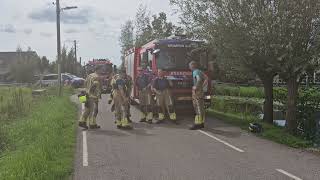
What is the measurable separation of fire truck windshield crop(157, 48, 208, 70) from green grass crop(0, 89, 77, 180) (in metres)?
3.92

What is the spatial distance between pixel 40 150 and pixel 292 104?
7.44 metres

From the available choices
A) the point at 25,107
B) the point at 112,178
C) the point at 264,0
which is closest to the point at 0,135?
the point at 112,178

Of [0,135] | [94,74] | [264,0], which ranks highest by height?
[264,0]

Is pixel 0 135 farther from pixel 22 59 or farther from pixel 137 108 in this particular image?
pixel 22 59

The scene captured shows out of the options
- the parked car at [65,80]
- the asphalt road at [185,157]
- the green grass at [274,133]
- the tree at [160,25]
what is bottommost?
the asphalt road at [185,157]

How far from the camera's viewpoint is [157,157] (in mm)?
11969

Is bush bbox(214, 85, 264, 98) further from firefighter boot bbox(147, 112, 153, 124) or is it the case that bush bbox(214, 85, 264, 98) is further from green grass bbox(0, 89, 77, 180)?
green grass bbox(0, 89, 77, 180)

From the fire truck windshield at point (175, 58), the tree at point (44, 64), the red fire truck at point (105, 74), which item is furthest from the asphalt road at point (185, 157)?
the tree at point (44, 64)

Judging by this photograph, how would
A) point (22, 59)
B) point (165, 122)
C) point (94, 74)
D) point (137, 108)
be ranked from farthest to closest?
point (22, 59), point (137, 108), point (165, 122), point (94, 74)

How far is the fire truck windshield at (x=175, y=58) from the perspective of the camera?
66.5 ft

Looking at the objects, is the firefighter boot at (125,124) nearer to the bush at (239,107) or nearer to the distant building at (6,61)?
the bush at (239,107)

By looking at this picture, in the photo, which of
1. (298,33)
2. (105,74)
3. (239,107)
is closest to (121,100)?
(298,33)

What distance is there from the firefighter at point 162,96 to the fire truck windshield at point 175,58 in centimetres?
155

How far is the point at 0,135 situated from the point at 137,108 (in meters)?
9.65
